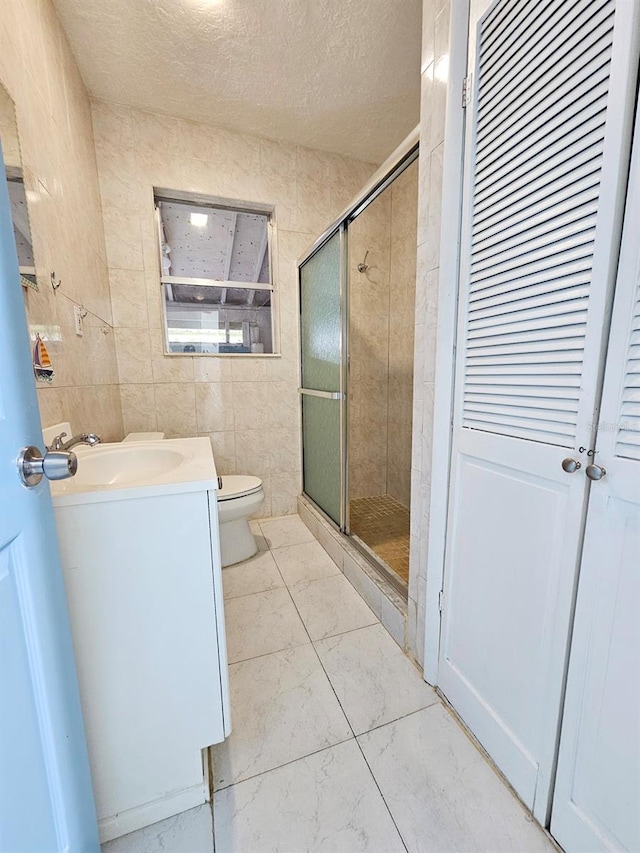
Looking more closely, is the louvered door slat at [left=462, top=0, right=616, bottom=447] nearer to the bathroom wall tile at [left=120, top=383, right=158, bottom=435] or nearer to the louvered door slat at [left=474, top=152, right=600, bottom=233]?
the louvered door slat at [left=474, top=152, right=600, bottom=233]

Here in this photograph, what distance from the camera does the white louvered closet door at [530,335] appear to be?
66 cm

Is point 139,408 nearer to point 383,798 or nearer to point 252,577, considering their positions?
point 252,577

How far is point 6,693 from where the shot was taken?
48cm

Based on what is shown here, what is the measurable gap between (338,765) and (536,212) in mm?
1563

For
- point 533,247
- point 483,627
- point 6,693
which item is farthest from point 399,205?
point 6,693

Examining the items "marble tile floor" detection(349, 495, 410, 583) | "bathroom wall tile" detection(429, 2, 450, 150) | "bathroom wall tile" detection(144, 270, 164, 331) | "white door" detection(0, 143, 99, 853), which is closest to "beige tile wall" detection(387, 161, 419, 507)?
"marble tile floor" detection(349, 495, 410, 583)

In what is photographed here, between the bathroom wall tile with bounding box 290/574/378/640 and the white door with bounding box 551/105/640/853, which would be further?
the bathroom wall tile with bounding box 290/574/378/640

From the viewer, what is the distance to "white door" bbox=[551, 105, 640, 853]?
632 mm

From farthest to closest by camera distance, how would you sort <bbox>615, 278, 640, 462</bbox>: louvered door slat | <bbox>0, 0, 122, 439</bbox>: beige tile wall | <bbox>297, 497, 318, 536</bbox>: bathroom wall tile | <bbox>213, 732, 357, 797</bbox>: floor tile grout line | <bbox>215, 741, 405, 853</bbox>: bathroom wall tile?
<bbox>297, 497, 318, 536</bbox>: bathroom wall tile → <bbox>0, 0, 122, 439</bbox>: beige tile wall → <bbox>213, 732, 357, 797</bbox>: floor tile grout line → <bbox>215, 741, 405, 853</bbox>: bathroom wall tile → <bbox>615, 278, 640, 462</bbox>: louvered door slat

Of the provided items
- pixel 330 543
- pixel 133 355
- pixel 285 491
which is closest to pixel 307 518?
pixel 285 491

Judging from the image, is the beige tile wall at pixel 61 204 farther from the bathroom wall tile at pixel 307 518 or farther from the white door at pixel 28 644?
the bathroom wall tile at pixel 307 518

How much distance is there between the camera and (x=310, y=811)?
2.91ft

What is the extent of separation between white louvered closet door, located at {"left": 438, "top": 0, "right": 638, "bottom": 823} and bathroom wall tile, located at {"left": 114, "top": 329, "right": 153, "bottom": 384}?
195 cm

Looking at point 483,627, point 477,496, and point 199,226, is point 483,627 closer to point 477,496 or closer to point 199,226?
point 477,496
